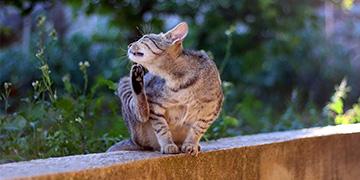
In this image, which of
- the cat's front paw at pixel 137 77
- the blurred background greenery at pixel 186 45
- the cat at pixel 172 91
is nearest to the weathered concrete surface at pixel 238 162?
the cat at pixel 172 91

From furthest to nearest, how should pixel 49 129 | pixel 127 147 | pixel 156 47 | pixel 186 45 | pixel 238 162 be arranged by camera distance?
1. pixel 186 45
2. pixel 49 129
3. pixel 127 147
4. pixel 238 162
5. pixel 156 47

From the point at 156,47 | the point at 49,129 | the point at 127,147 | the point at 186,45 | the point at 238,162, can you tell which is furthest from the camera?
the point at 186,45

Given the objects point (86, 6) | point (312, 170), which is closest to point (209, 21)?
point (86, 6)

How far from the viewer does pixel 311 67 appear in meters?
9.01

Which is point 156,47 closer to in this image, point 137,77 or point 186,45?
point 137,77

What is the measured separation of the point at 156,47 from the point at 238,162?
69 centimetres

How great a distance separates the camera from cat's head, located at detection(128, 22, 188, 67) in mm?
3064

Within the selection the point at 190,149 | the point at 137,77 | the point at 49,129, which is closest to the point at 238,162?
the point at 190,149

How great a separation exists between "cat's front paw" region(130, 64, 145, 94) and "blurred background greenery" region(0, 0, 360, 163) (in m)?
0.13

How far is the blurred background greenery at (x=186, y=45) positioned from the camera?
4020 millimetres

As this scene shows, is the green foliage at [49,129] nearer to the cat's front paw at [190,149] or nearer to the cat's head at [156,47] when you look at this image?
the cat's head at [156,47]

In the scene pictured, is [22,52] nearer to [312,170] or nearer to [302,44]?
[302,44]

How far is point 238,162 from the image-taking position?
333cm

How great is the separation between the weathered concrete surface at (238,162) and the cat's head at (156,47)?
0.42 metres
